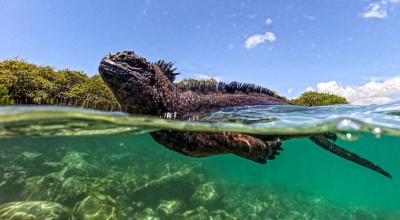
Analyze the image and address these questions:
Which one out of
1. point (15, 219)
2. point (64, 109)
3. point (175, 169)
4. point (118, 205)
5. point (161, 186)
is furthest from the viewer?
point (175, 169)

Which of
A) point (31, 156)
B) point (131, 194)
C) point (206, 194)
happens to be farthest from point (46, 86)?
point (206, 194)

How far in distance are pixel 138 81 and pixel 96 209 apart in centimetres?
904

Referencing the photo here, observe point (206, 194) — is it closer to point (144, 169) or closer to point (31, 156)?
point (144, 169)

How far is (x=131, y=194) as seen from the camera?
15.1 metres

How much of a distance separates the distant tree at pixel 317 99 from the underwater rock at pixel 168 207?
12.4 meters

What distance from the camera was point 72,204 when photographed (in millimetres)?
13766

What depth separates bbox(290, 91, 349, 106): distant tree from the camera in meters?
22.5

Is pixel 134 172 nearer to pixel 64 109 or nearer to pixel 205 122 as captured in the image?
pixel 64 109

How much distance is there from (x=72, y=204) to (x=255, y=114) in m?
10.2

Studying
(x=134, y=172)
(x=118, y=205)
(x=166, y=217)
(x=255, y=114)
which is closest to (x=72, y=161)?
(x=134, y=172)

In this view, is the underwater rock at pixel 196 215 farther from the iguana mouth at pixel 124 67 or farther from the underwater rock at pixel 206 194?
→ the iguana mouth at pixel 124 67

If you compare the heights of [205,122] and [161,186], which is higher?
[205,122]

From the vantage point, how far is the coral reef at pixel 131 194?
494 inches

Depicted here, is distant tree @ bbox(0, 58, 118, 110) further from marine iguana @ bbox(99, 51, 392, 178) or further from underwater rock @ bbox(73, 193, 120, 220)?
marine iguana @ bbox(99, 51, 392, 178)
